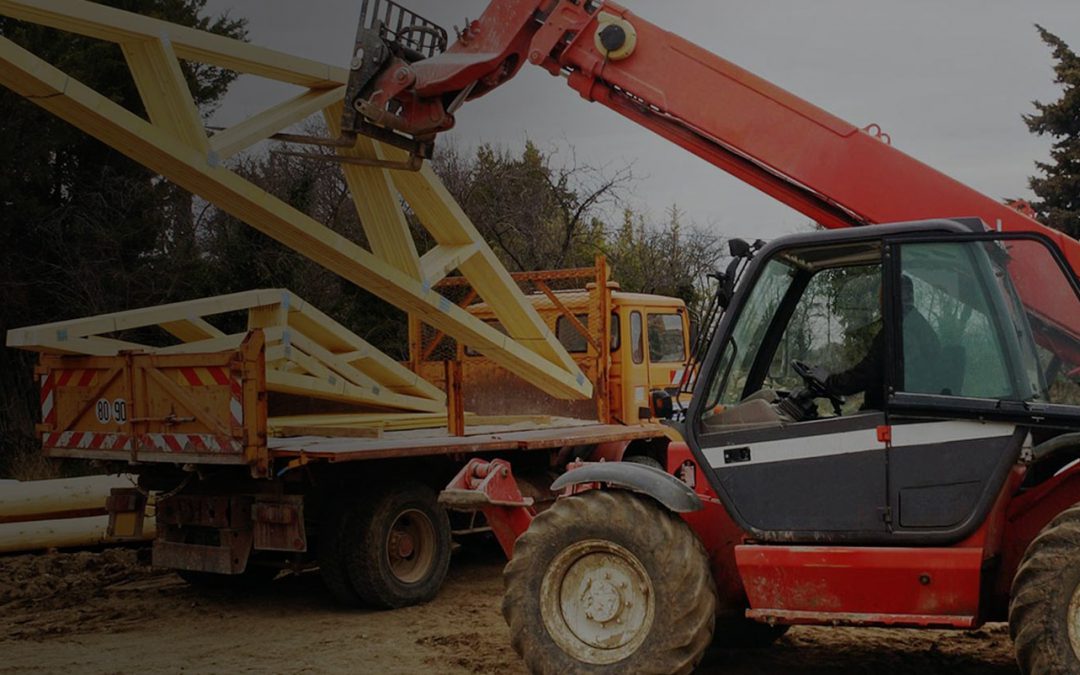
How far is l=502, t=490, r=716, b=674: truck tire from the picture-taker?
571 cm

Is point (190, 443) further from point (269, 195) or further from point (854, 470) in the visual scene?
point (854, 470)

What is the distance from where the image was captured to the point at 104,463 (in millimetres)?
9531

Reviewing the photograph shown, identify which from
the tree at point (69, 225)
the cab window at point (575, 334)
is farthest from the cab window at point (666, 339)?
the tree at point (69, 225)

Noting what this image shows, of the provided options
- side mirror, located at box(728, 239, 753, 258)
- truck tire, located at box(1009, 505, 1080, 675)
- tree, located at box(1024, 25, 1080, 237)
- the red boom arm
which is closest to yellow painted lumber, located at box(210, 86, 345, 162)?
the red boom arm

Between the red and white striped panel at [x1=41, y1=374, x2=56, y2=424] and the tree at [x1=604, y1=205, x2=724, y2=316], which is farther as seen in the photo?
the tree at [x1=604, y1=205, x2=724, y2=316]

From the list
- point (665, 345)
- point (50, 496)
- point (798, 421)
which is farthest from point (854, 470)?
point (50, 496)

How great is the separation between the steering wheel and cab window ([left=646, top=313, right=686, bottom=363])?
Result: 5537 mm

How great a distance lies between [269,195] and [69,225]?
10.9 meters

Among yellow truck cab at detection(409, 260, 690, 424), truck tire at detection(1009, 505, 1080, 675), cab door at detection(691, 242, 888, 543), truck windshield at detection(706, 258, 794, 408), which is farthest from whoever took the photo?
yellow truck cab at detection(409, 260, 690, 424)

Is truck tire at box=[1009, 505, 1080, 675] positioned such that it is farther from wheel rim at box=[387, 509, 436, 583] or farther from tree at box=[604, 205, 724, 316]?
tree at box=[604, 205, 724, 316]

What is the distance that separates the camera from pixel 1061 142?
80.0 feet

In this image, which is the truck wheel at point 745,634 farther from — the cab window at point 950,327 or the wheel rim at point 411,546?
the wheel rim at point 411,546

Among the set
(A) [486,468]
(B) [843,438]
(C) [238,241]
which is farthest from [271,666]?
(C) [238,241]

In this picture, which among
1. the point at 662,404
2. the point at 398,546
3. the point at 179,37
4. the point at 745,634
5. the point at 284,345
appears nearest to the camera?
the point at 662,404
